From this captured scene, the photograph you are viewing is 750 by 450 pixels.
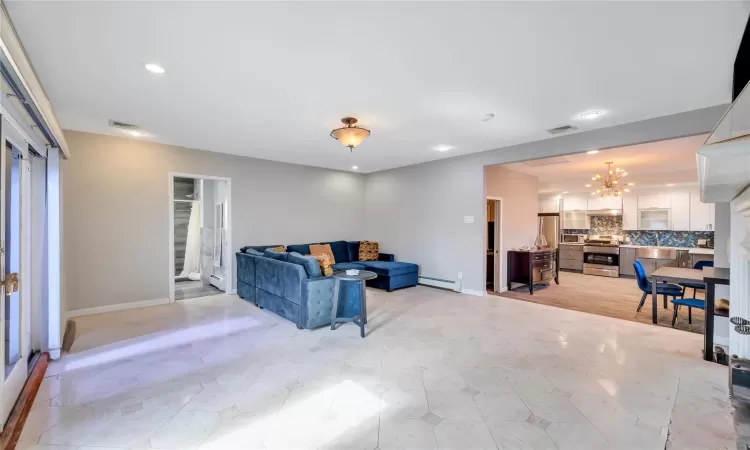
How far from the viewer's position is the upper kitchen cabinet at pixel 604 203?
8.34 m

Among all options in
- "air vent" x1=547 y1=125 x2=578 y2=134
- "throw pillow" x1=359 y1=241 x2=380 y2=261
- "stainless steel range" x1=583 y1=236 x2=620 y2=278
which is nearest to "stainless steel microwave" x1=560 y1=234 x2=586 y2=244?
"stainless steel range" x1=583 y1=236 x2=620 y2=278

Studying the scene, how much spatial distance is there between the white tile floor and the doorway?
80.4 inches

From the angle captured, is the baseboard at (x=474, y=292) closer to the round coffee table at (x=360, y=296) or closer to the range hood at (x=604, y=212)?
the round coffee table at (x=360, y=296)

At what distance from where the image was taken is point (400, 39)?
216cm

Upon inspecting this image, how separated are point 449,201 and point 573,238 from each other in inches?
216

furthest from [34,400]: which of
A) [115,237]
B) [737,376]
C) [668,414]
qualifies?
[668,414]

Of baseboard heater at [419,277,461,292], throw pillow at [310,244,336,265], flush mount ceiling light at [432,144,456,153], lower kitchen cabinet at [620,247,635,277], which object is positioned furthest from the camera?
lower kitchen cabinet at [620,247,635,277]

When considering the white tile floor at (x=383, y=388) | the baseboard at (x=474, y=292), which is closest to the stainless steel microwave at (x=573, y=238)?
the baseboard at (x=474, y=292)

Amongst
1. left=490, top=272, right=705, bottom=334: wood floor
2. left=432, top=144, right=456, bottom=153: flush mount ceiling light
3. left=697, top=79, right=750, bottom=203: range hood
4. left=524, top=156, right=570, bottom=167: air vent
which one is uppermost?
left=432, top=144, right=456, bottom=153: flush mount ceiling light

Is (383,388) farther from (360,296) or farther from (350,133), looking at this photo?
(350,133)

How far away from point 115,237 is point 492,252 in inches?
249

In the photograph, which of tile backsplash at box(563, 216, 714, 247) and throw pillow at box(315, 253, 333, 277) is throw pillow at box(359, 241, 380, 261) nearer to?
throw pillow at box(315, 253, 333, 277)

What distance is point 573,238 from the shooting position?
30.5ft

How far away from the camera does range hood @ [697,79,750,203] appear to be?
3.51 feet
